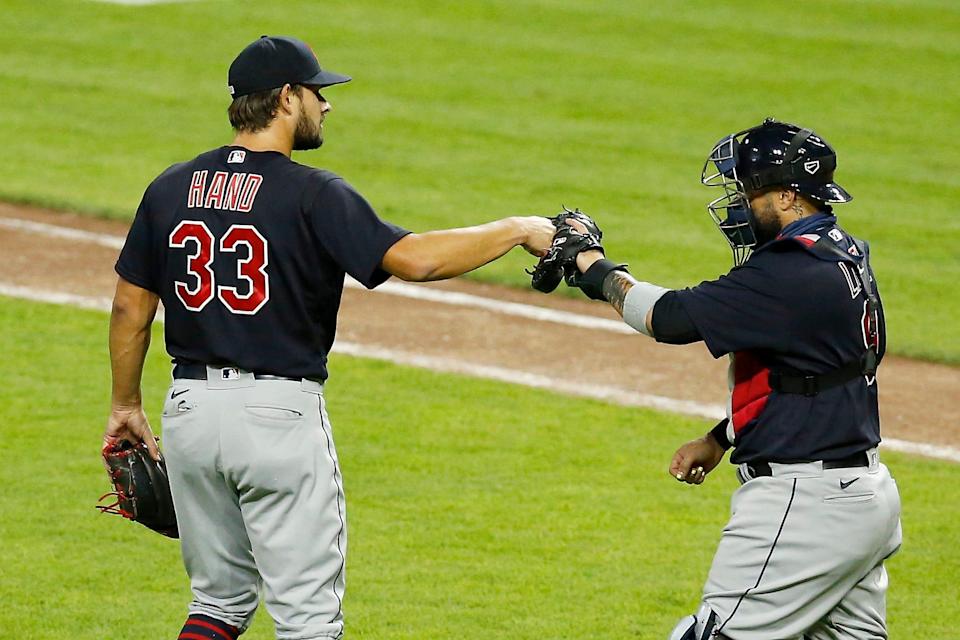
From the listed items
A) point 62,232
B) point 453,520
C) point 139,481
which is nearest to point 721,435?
point 139,481

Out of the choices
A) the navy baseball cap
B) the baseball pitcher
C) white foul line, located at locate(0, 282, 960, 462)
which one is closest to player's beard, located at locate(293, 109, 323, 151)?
the baseball pitcher

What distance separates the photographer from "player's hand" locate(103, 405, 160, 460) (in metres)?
4.73

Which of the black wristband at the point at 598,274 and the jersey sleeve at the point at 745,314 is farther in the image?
the black wristband at the point at 598,274

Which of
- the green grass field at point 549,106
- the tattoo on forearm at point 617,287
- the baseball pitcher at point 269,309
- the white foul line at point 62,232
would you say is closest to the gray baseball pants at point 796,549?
the tattoo on forearm at point 617,287

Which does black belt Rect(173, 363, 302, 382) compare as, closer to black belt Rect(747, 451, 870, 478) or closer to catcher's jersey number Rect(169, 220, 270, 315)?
catcher's jersey number Rect(169, 220, 270, 315)

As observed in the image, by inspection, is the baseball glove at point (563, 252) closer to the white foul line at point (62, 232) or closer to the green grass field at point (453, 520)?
the green grass field at point (453, 520)

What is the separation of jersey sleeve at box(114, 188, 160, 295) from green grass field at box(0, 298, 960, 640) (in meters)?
1.49

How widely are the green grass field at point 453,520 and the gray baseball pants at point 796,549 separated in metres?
1.34

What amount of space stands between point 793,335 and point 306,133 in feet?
4.78

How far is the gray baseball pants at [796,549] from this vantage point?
4148 millimetres

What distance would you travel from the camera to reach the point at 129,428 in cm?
475

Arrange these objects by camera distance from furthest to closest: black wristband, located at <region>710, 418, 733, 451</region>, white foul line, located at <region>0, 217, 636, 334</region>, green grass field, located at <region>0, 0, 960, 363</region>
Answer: green grass field, located at <region>0, 0, 960, 363</region>
white foul line, located at <region>0, 217, 636, 334</region>
black wristband, located at <region>710, 418, 733, 451</region>

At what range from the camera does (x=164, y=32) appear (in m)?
15.9

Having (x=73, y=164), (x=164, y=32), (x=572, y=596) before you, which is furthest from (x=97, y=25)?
(x=572, y=596)
